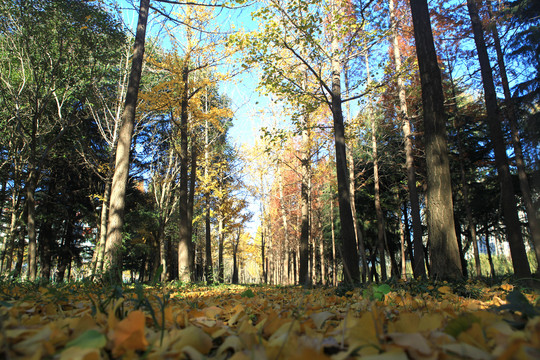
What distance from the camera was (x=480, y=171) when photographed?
17172 millimetres

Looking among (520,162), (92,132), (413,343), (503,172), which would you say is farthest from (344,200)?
(92,132)

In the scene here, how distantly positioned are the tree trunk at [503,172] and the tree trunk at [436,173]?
4864mm

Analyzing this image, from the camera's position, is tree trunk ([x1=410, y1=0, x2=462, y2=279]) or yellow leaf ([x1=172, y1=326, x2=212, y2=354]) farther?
tree trunk ([x1=410, y1=0, x2=462, y2=279])

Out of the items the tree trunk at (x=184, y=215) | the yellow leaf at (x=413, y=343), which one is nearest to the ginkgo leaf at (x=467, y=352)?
the yellow leaf at (x=413, y=343)

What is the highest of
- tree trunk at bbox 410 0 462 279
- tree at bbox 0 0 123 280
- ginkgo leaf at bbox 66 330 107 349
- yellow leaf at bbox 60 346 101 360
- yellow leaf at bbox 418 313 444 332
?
tree at bbox 0 0 123 280

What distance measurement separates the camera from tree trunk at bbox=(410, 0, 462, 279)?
414 centimetres

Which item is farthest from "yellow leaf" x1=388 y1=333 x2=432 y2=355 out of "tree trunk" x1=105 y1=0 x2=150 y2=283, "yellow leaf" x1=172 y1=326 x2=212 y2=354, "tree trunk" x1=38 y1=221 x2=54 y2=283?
"tree trunk" x1=38 y1=221 x2=54 y2=283

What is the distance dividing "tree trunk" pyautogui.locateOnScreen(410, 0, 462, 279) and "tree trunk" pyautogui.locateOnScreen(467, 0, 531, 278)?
486 cm

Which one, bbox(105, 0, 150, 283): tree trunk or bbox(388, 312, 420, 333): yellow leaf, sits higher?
bbox(105, 0, 150, 283): tree trunk

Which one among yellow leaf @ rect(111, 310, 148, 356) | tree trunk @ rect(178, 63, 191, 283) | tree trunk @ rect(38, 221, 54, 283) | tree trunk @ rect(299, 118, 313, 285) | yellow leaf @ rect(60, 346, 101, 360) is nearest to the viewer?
yellow leaf @ rect(60, 346, 101, 360)

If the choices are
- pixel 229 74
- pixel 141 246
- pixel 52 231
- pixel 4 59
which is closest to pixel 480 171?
pixel 229 74

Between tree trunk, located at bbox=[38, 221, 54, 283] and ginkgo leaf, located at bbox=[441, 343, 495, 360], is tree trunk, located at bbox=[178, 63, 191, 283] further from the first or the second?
tree trunk, located at bbox=[38, 221, 54, 283]

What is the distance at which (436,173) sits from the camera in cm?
436

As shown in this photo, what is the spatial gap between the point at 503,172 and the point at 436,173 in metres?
5.62
